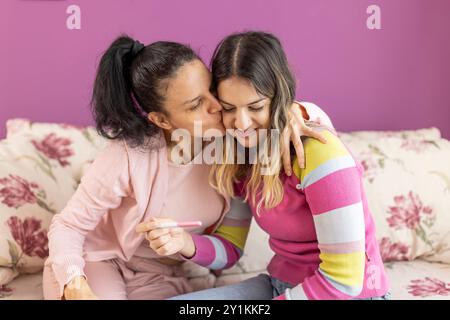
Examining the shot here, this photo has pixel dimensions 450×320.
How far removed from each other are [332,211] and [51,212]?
2.39 feet

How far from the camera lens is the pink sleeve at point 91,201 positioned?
112 cm

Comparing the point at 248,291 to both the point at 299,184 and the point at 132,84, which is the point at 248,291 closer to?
the point at 299,184

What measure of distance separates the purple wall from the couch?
18cm

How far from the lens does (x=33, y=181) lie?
4.48 ft

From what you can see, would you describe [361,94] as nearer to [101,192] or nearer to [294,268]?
[294,268]

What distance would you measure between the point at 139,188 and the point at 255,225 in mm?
432

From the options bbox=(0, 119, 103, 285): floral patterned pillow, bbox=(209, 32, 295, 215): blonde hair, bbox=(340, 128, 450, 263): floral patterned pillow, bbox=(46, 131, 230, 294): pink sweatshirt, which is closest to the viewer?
bbox=(209, 32, 295, 215): blonde hair

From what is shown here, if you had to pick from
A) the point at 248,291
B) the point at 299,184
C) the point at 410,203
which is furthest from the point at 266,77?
the point at 410,203

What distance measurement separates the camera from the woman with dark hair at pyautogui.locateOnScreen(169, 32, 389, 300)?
0.99m

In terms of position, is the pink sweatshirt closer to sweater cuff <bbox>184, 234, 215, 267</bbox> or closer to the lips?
sweater cuff <bbox>184, 234, 215, 267</bbox>

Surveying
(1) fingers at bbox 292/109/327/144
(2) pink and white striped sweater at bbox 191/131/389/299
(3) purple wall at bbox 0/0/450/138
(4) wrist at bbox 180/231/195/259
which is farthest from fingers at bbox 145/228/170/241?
(3) purple wall at bbox 0/0/450/138

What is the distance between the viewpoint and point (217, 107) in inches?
41.5
